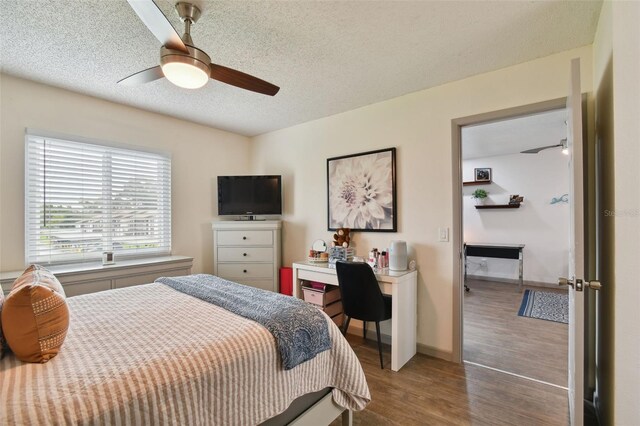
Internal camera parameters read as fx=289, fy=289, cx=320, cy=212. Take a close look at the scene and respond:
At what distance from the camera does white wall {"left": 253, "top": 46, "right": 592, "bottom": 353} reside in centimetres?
223

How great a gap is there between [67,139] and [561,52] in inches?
164

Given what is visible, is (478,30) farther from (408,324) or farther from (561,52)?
(408,324)

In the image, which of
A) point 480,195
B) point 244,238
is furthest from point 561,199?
point 244,238

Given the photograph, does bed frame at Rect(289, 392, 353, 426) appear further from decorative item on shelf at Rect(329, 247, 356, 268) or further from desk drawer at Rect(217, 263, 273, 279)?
desk drawer at Rect(217, 263, 273, 279)

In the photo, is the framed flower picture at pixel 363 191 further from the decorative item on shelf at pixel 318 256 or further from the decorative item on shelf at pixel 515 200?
the decorative item on shelf at pixel 515 200

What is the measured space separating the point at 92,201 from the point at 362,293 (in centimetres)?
279

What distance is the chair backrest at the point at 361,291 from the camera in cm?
237

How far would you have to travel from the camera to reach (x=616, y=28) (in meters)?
1.10

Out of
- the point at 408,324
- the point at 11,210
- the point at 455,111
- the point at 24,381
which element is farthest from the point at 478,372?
the point at 11,210

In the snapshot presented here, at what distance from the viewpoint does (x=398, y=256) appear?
2629 mm

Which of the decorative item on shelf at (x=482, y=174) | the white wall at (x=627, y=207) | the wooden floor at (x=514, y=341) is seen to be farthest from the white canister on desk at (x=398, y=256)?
the decorative item on shelf at (x=482, y=174)

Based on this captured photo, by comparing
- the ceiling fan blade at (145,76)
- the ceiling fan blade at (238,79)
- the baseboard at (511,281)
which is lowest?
the baseboard at (511,281)

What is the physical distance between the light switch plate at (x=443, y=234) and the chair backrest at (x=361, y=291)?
742 mm

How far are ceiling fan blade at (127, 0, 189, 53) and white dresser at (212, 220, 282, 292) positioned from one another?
93.5 inches
